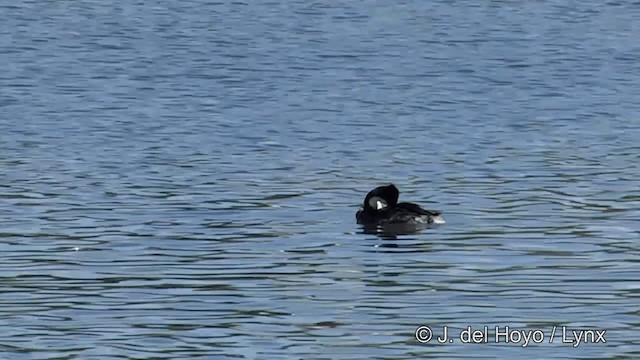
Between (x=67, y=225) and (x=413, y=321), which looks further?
(x=67, y=225)

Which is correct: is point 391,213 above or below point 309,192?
above

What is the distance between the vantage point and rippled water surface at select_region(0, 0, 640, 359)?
56.6ft

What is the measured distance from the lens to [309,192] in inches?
1013

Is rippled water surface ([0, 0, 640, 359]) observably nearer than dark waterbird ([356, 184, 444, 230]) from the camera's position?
Yes

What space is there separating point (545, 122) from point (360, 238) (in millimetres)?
11461

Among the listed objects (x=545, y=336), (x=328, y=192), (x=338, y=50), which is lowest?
(x=338, y=50)

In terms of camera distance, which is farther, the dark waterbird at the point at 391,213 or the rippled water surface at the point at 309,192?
the dark waterbird at the point at 391,213

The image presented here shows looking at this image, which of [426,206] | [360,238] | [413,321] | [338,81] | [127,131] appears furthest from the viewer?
[338,81]

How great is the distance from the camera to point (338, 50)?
1875 inches

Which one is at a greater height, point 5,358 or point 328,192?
point 5,358

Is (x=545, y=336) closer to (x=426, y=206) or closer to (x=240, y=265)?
(x=240, y=265)

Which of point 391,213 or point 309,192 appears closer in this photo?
point 391,213

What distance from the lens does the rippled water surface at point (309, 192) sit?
56.6 feet

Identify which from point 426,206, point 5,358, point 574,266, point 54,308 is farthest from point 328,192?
point 5,358
